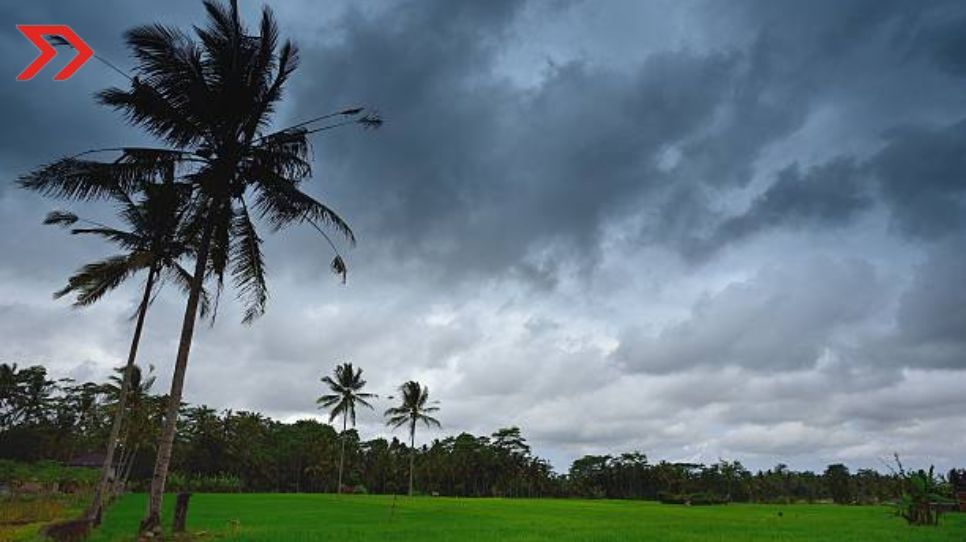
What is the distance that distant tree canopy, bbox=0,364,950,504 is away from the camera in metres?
77.4

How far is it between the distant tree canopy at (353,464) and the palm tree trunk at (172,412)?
51230 millimetres

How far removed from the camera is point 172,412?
1590 cm

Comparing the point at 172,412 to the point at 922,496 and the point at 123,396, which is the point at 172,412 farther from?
the point at 922,496

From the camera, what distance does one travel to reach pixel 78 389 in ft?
259

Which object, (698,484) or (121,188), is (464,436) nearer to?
(698,484)

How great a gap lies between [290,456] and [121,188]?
84.3m

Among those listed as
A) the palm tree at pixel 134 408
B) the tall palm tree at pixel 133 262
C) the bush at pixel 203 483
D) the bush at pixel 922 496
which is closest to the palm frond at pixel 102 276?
the tall palm tree at pixel 133 262

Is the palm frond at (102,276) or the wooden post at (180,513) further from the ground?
the palm frond at (102,276)

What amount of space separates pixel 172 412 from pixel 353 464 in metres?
87.5

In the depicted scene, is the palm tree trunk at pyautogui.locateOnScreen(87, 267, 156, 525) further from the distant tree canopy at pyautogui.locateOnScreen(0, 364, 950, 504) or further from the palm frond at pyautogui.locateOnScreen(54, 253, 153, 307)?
the distant tree canopy at pyautogui.locateOnScreen(0, 364, 950, 504)

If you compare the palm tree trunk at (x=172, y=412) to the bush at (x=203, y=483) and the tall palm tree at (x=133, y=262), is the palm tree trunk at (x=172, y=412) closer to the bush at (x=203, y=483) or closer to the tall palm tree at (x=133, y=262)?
the tall palm tree at (x=133, y=262)

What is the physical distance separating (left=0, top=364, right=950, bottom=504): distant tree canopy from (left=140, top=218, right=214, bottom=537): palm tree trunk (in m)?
51.2

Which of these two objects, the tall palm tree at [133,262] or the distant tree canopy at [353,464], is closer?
the tall palm tree at [133,262]

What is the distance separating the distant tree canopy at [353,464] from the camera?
7738 centimetres
